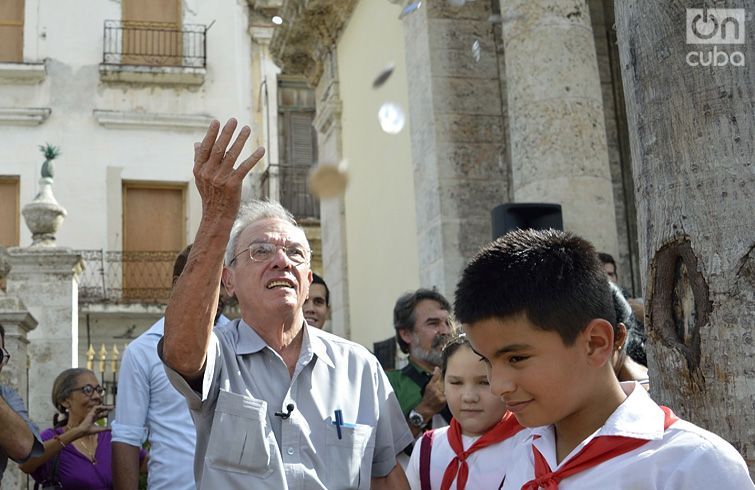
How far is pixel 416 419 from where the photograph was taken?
4422 mm

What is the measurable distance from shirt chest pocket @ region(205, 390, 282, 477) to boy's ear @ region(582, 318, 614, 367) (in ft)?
3.38

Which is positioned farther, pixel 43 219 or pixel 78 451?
pixel 43 219

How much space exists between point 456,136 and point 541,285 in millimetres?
7025

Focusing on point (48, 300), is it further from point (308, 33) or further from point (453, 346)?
point (453, 346)

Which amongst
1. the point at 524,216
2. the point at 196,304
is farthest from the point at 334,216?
the point at 196,304

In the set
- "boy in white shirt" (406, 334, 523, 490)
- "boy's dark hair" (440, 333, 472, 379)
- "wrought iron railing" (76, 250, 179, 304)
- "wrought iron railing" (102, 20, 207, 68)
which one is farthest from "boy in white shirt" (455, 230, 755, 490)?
"wrought iron railing" (102, 20, 207, 68)

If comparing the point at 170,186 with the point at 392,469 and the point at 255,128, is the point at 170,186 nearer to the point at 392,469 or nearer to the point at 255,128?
the point at 255,128

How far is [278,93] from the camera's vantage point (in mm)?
24422

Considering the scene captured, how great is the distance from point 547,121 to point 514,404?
224 inches

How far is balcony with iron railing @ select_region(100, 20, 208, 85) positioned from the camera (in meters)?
21.2

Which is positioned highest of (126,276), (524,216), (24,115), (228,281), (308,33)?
(24,115)

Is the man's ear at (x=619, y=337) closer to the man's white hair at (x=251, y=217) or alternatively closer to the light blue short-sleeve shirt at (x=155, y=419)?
the man's white hair at (x=251, y=217)

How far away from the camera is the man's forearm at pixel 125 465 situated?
3973mm

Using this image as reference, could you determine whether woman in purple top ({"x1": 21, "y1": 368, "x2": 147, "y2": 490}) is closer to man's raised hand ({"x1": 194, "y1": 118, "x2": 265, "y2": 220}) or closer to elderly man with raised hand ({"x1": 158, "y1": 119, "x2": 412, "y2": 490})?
elderly man with raised hand ({"x1": 158, "y1": 119, "x2": 412, "y2": 490})
